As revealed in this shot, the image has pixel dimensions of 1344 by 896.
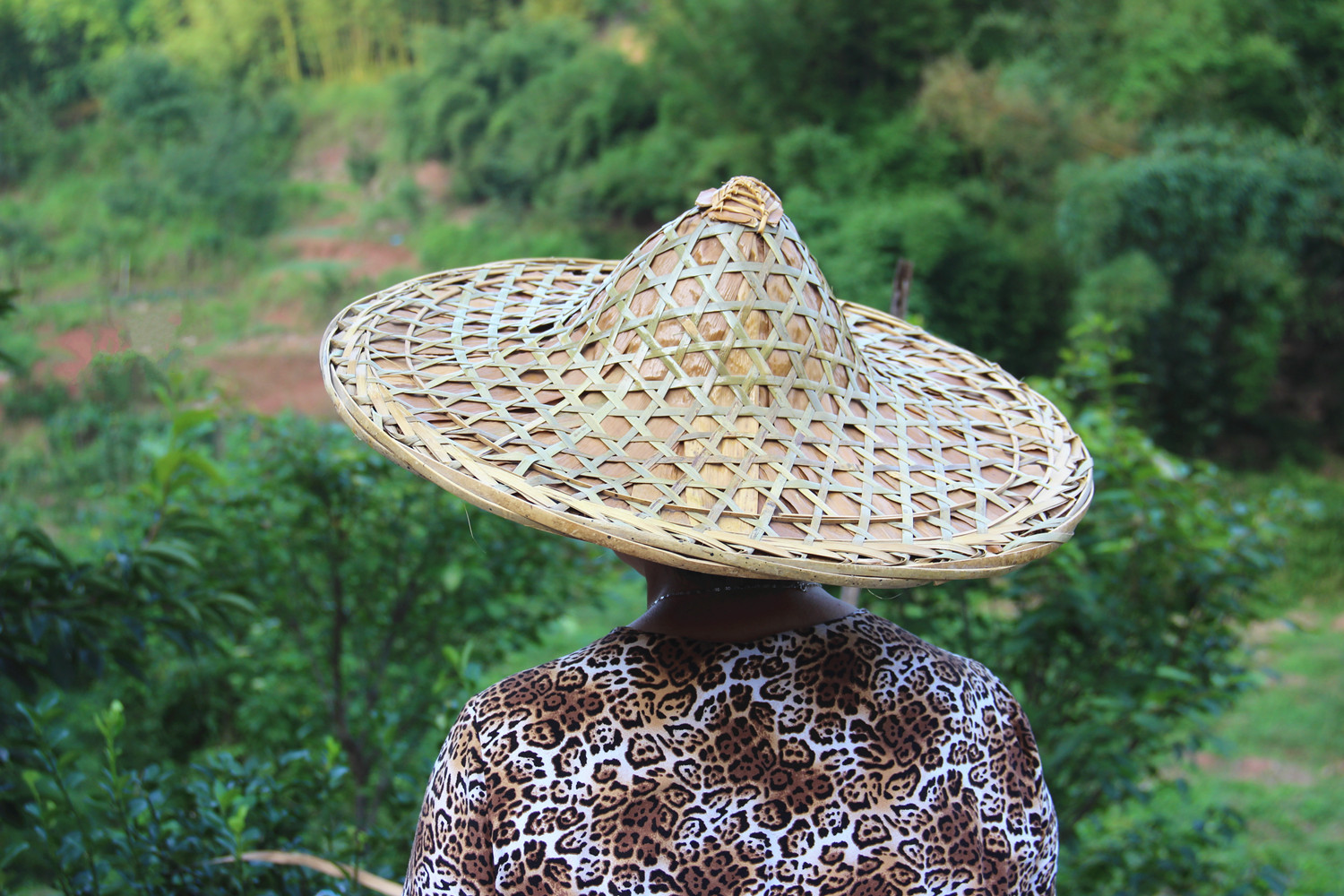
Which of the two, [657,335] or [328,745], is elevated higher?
[657,335]

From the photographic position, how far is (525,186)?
8953mm

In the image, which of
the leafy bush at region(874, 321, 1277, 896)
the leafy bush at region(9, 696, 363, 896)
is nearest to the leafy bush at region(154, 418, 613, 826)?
the leafy bush at region(9, 696, 363, 896)

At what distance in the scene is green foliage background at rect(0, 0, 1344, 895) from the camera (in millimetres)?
2260

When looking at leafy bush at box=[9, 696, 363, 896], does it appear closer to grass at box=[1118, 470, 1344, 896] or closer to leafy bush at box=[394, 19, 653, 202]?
grass at box=[1118, 470, 1344, 896]

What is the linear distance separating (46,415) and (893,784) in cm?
555

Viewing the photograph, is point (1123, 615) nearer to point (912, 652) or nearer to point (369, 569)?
point (912, 652)

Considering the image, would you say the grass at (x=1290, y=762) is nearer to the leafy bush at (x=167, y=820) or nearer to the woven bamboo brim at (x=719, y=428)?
the woven bamboo brim at (x=719, y=428)

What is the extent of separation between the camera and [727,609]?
3.47ft

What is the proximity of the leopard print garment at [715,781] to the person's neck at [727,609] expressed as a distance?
0.5 inches

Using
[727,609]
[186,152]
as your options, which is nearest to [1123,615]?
[727,609]

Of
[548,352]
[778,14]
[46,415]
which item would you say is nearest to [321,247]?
[46,415]

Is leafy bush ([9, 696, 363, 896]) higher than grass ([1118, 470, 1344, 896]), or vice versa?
leafy bush ([9, 696, 363, 896])

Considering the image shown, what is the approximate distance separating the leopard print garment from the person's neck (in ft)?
0.04

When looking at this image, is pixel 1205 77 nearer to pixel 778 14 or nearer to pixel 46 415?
pixel 778 14
